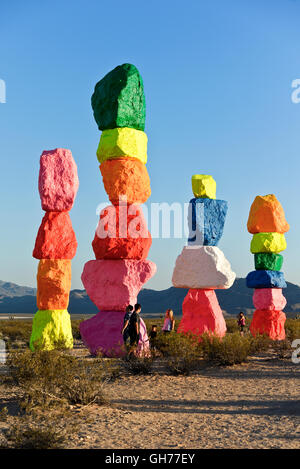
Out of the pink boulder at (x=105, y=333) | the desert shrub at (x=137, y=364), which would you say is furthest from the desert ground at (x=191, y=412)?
the pink boulder at (x=105, y=333)

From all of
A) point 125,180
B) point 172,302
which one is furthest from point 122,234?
point 172,302

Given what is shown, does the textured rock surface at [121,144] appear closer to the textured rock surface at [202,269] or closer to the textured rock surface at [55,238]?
the textured rock surface at [55,238]

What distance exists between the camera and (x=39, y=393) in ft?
20.5

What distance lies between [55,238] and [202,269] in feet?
13.5

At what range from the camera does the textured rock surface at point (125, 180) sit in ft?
37.5

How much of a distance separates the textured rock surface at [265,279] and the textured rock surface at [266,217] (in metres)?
1.46

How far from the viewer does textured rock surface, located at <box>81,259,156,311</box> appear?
11094 millimetres

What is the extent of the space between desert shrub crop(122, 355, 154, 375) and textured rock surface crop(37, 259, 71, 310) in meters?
4.08

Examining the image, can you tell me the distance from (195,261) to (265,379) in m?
4.65

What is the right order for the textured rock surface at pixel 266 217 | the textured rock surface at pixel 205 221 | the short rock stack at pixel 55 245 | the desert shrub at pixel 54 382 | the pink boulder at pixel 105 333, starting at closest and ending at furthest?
the desert shrub at pixel 54 382
the pink boulder at pixel 105 333
the short rock stack at pixel 55 245
the textured rock surface at pixel 205 221
the textured rock surface at pixel 266 217

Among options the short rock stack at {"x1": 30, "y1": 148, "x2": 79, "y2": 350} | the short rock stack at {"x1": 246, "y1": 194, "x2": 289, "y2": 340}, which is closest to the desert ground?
the short rock stack at {"x1": 30, "y1": 148, "x2": 79, "y2": 350}
